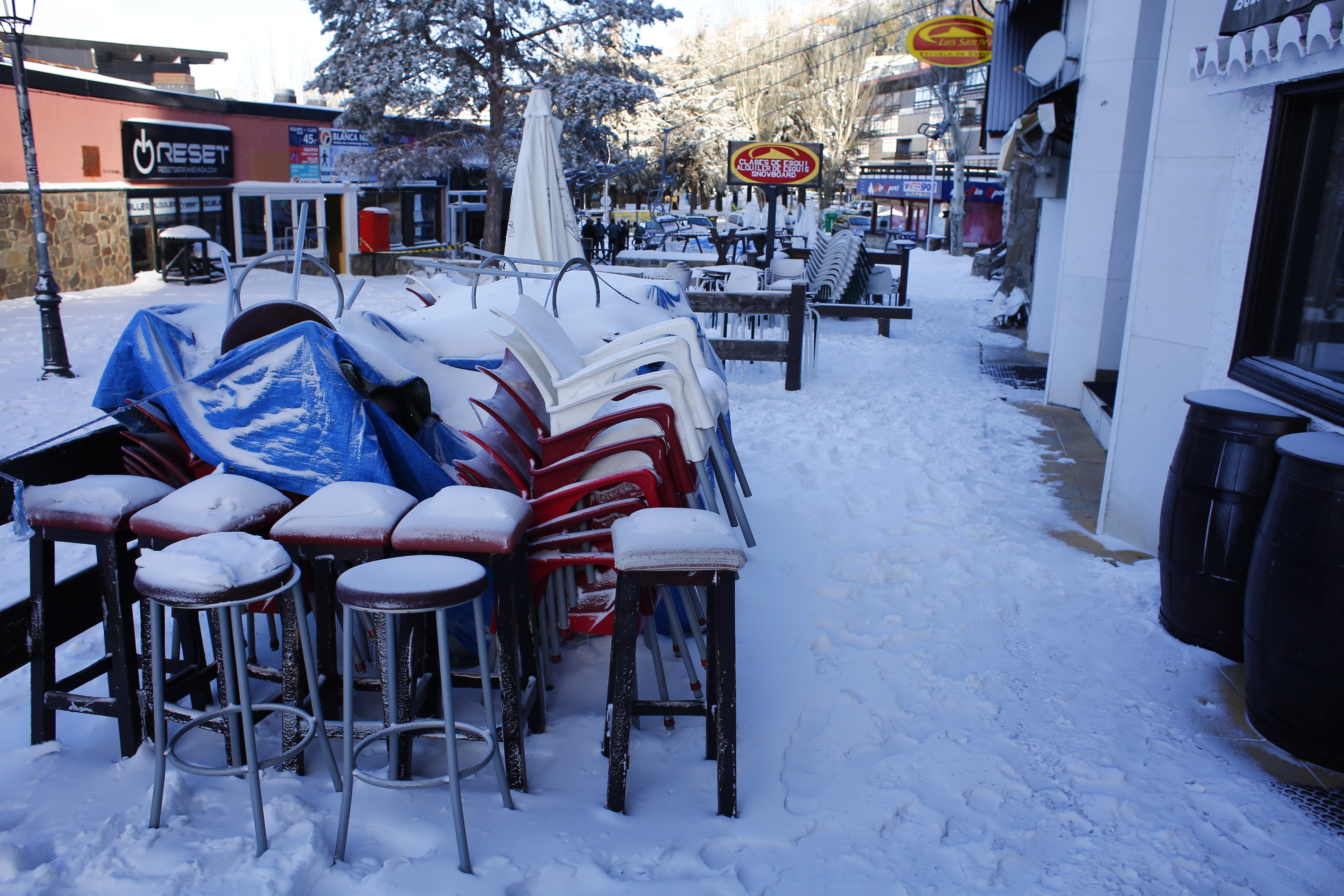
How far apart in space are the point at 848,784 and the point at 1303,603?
5.18ft

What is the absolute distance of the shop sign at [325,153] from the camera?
1970 centimetres

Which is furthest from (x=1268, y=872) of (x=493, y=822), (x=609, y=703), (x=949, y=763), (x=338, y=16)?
(x=338, y=16)

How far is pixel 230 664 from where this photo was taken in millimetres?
→ 2539

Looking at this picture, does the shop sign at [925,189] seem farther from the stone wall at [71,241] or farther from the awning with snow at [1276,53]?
the awning with snow at [1276,53]

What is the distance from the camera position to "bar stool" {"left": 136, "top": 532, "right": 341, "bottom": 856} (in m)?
2.23

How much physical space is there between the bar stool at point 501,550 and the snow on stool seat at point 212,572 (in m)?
0.34

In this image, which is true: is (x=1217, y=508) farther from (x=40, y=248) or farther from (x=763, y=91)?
(x=763, y=91)

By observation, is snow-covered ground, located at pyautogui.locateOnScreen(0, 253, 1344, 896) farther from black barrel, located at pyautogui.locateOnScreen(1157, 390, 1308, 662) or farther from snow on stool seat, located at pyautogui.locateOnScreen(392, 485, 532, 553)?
snow on stool seat, located at pyautogui.locateOnScreen(392, 485, 532, 553)

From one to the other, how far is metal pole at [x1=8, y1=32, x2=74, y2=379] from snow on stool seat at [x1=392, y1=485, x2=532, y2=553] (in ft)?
26.8

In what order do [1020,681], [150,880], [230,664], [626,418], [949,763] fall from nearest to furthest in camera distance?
[150,880] < [230,664] < [949,763] < [626,418] < [1020,681]

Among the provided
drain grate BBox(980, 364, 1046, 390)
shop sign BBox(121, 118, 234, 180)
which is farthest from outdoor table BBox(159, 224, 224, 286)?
drain grate BBox(980, 364, 1046, 390)

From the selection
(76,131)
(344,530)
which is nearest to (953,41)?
(344,530)

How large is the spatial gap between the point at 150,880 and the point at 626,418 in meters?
1.97

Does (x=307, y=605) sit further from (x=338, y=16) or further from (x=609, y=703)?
(x=338, y=16)
